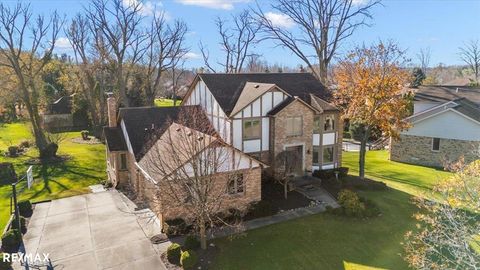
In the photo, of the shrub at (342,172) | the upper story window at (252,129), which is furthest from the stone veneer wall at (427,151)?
the upper story window at (252,129)

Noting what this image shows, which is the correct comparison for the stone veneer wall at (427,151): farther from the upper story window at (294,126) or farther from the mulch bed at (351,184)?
the upper story window at (294,126)

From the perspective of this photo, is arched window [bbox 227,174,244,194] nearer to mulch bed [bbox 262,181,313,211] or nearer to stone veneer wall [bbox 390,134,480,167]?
mulch bed [bbox 262,181,313,211]

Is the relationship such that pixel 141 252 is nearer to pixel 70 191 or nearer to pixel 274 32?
pixel 70 191

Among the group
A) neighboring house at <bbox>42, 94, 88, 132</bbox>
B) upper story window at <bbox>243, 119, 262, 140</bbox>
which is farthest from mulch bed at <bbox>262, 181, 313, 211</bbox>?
neighboring house at <bbox>42, 94, 88, 132</bbox>

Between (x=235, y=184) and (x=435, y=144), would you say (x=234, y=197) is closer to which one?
(x=235, y=184)

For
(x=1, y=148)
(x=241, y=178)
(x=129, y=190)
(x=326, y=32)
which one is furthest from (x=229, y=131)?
(x=1, y=148)

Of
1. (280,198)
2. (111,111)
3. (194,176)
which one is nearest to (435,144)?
(280,198)
